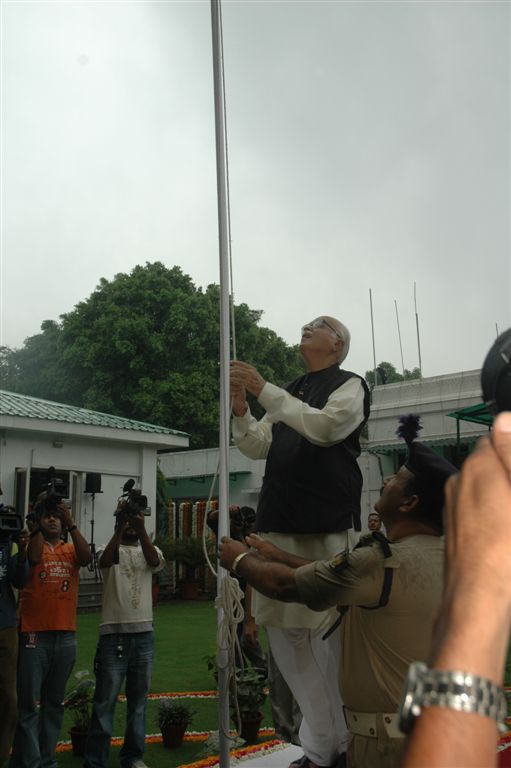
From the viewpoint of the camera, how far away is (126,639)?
5273 mm

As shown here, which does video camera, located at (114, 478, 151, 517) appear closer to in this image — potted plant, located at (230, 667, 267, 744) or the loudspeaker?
potted plant, located at (230, 667, 267, 744)

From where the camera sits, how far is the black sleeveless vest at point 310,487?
3209 millimetres

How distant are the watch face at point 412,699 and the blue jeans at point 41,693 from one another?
435 cm

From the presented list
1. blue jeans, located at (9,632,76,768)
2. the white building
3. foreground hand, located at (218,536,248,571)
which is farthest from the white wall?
foreground hand, located at (218,536,248,571)

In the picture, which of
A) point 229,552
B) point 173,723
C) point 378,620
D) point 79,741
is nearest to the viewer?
point 378,620

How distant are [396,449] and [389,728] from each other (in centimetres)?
1562

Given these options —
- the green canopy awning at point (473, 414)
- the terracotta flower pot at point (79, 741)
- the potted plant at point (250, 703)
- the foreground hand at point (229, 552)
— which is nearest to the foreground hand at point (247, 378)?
the foreground hand at point (229, 552)

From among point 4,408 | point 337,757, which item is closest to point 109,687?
point 337,757

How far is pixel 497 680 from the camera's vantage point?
34.0 inches

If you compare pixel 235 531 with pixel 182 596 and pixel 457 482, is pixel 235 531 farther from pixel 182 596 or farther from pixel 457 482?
pixel 182 596

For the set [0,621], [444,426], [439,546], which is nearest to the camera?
[439,546]

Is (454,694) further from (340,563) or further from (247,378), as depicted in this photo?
(247,378)

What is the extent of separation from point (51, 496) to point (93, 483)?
34.6 feet

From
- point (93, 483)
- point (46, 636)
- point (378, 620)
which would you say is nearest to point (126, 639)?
point (46, 636)
